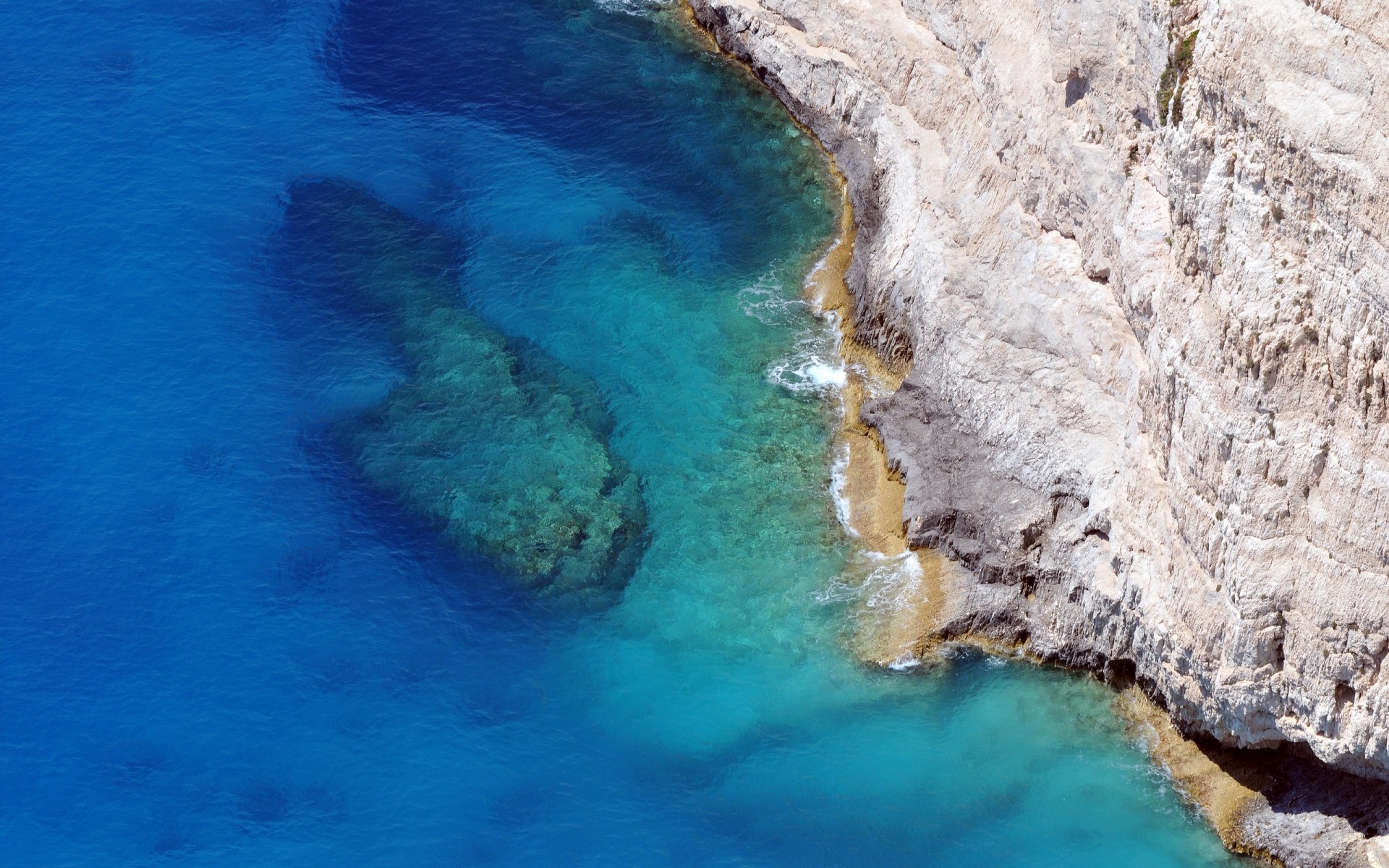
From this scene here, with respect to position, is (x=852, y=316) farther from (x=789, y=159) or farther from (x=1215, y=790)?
(x=1215, y=790)

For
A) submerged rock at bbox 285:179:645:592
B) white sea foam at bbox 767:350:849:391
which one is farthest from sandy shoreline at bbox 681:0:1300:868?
submerged rock at bbox 285:179:645:592

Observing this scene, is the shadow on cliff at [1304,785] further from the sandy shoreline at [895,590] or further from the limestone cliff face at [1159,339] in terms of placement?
the limestone cliff face at [1159,339]

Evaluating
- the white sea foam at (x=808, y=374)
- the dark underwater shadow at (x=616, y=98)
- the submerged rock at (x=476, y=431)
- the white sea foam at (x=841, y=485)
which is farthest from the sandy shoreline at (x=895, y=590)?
the submerged rock at (x=476, y=431)

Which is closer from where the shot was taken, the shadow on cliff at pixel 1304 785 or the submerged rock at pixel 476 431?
the shadow on cliff at pixel 1304 785

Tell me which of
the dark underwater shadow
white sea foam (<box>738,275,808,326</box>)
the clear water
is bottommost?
the clear water

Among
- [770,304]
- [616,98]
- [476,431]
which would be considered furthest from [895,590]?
[616,98]

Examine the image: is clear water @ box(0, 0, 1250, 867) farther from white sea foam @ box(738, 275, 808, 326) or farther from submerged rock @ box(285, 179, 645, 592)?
submerged rock @ box(285, 179, 645, 592)
